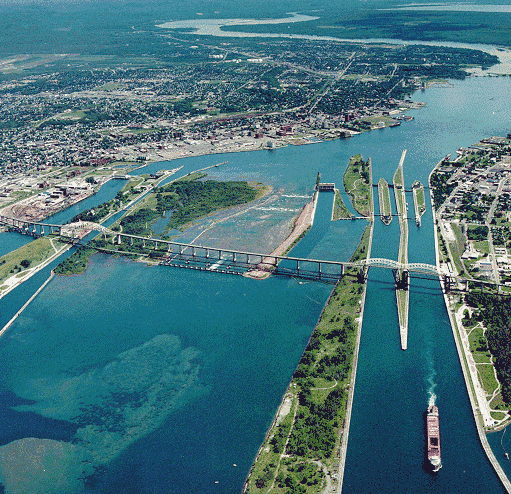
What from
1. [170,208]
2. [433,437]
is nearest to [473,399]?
[433,437]

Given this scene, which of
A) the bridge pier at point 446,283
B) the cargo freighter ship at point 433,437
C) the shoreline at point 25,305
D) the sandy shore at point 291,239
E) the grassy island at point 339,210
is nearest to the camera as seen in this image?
the cargo freighter ship at point 433,437

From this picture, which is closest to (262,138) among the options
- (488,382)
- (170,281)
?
(170,281)

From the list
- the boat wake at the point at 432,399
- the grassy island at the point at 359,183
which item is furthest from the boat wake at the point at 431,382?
the grassy island at the point at 359,183

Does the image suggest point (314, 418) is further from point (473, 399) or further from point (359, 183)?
point (359, 183)

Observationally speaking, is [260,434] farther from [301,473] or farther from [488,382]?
[488,382]

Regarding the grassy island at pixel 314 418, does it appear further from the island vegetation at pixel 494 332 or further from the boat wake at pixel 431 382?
the island vegetation at pixel 494 332

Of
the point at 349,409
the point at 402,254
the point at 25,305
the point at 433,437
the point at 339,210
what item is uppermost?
the point at 402,254
